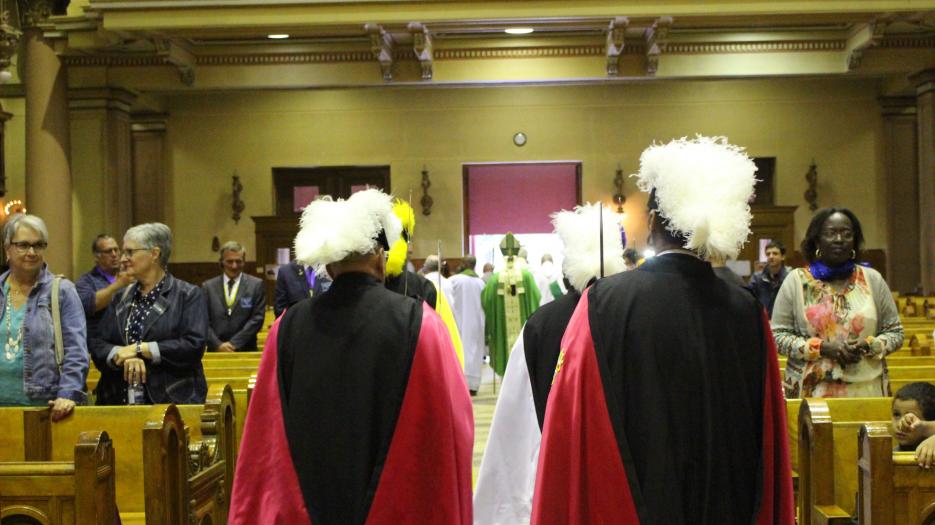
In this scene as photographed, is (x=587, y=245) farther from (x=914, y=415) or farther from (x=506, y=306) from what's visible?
(x=506, y=306)

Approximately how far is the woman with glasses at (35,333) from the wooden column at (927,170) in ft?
44.9

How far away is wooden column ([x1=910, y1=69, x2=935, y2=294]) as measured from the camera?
15.0m

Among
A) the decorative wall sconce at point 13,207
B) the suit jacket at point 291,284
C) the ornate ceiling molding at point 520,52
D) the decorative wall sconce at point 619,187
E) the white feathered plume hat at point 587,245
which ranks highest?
the ornate ceiling molding at point 520,52

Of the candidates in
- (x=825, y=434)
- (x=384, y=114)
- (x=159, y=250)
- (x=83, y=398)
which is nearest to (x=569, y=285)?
(x=825, y=434)

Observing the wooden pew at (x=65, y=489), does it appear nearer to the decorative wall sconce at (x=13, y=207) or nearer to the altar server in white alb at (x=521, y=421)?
the altar server in white alb at (x=521, y=421)

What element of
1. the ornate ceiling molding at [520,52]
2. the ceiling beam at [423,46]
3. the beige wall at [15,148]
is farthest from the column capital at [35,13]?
the ornate ceiling molding at [520,52]

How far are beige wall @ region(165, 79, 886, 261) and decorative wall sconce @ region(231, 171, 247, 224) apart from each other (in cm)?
17

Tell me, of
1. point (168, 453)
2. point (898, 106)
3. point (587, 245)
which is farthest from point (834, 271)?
point (898, 106)

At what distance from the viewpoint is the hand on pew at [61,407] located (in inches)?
172

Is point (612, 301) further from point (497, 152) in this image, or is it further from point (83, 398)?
point (497, 152)

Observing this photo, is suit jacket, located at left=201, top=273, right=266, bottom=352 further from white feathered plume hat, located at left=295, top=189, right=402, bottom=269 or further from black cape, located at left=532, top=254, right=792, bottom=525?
black cape, located at left=532, top=254, right=792, bottom=525

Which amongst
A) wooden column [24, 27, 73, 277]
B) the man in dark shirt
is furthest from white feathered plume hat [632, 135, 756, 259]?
wooden column [24, 27, 73, 277]

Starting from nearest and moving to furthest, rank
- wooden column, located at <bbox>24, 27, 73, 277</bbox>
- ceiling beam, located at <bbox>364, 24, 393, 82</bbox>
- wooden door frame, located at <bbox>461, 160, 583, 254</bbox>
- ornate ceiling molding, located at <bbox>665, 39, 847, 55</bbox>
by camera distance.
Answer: ceiling beam, located at <bbox>364, 24, 393, 82</bbox> → wooden column, located at <bbox>24, 27, 73, 277</bbox> → ornate ceiling molding, located at <bbox>665, 39, 847, 55</bbox> → wooden door frame, located at <bbox>461, 160, 583, 254</bbox>

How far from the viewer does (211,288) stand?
7.84 meters
